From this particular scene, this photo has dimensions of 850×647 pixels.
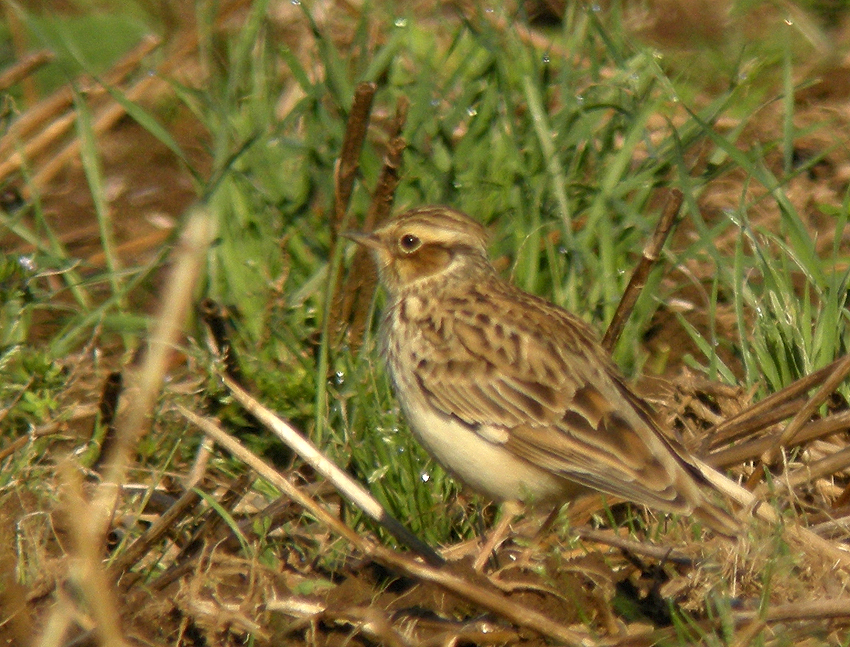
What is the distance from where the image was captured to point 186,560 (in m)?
4.98

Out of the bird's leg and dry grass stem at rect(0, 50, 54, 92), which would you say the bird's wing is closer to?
the bird's leg

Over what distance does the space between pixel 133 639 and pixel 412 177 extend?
3089mm

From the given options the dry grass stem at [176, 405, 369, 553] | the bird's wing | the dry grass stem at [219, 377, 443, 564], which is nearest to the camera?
the dry grass stem at [176, 405, 369, 553]

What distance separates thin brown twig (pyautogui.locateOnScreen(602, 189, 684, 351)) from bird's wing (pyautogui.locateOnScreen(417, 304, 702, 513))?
40cm

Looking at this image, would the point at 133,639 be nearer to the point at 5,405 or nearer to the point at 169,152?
the point at 5,405

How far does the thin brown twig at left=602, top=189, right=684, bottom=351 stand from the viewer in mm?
5570

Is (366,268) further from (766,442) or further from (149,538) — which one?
(766,442)

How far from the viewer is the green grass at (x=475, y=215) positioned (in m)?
5.82

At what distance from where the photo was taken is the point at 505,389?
5.19 metres

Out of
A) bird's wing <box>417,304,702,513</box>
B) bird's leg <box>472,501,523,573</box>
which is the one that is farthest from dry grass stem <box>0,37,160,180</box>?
A: bird's leg <box>472,501,523,573</box>

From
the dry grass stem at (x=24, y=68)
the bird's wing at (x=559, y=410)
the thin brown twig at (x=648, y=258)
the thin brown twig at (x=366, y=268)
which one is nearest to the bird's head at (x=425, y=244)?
the thin brown twig at (x=366, y=268)

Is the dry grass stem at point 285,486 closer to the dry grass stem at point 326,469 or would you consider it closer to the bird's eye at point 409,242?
the dry grass stem at point 326,469

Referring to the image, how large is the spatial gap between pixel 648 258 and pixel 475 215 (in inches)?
53.1

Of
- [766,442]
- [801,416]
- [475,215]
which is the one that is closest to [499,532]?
[766,442]
